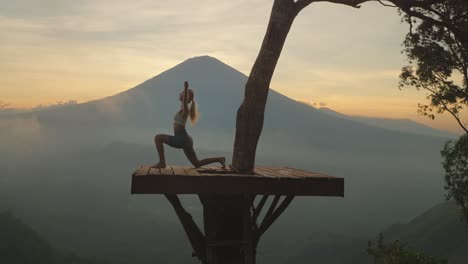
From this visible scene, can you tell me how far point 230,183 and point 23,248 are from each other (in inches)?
4331

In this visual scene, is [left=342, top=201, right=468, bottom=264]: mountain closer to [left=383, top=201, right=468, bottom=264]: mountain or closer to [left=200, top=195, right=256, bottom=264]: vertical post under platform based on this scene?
[left=383, top=201, right=468, bottom=264]: mountain

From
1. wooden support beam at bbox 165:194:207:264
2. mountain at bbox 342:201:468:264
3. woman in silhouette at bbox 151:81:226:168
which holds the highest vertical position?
woman in silhouette at bbox 151:81:226:168

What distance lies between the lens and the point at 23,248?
4139 inches

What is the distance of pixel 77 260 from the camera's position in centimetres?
11356

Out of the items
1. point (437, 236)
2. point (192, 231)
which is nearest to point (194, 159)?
point (192, 231)

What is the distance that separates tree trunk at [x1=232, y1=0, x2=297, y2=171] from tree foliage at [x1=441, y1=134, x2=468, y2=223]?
2051 centimetres

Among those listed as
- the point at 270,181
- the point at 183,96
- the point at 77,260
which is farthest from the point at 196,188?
the point at 77,260

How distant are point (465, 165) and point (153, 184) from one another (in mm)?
23805

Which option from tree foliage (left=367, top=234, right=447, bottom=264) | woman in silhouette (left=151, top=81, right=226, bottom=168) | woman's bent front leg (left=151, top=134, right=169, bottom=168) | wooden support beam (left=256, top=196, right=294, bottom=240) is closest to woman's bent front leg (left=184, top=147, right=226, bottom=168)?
woman in silhouette (left=151, top=81, right=226, bottom=168)

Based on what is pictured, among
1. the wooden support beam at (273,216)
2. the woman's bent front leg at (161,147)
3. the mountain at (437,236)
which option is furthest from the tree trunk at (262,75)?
the mountain at (437,236)

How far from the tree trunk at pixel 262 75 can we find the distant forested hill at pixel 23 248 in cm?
10368

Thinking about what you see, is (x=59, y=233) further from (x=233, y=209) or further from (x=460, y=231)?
(x=233, y=209)

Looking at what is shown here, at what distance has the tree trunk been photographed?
33.2 feet

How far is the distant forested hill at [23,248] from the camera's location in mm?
101988
